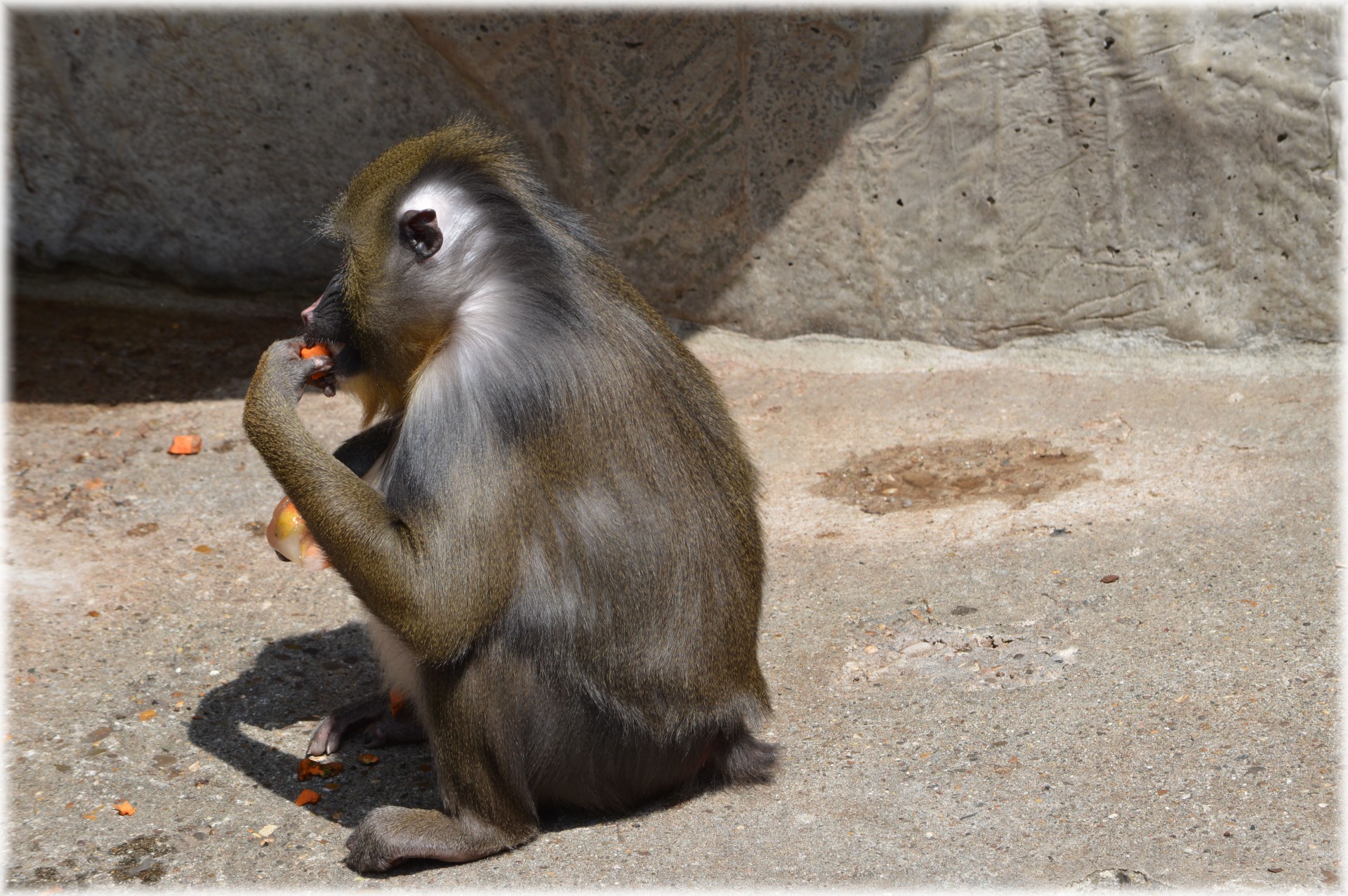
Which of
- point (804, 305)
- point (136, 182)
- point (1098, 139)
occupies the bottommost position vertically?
point (804, 305)

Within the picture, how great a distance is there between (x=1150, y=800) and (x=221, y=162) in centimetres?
623

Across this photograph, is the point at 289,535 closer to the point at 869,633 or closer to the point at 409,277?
the point at 409,277

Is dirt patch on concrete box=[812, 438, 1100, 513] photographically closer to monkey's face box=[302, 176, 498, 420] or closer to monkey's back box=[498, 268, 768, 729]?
monkey's back box=[498, 268, 768, 729]

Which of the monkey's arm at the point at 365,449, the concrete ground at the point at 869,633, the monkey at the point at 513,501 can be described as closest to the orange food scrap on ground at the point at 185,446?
the concrete ground at the point at 869,633

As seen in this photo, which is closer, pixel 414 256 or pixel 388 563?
pixel 388 563

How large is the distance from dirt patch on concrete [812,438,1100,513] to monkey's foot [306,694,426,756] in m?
2.35

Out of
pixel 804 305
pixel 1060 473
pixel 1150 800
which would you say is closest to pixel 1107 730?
pixel 1150 800

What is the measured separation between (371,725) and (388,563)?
4.40 feet

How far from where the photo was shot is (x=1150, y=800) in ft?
12.3

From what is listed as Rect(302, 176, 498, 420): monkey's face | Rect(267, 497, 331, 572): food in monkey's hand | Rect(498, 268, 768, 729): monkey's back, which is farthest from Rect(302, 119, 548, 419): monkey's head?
Rect(267, 497, 331, 572): food in monkey's hand

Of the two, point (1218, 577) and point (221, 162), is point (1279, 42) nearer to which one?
point (1218, 577)

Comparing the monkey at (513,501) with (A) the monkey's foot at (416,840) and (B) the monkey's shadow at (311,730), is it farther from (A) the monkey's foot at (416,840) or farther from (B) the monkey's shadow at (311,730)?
(B) the monkey's shadow at (311,730)

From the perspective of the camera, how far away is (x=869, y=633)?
495 centimetres

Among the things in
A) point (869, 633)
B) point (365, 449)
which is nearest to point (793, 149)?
point (869, 633)
